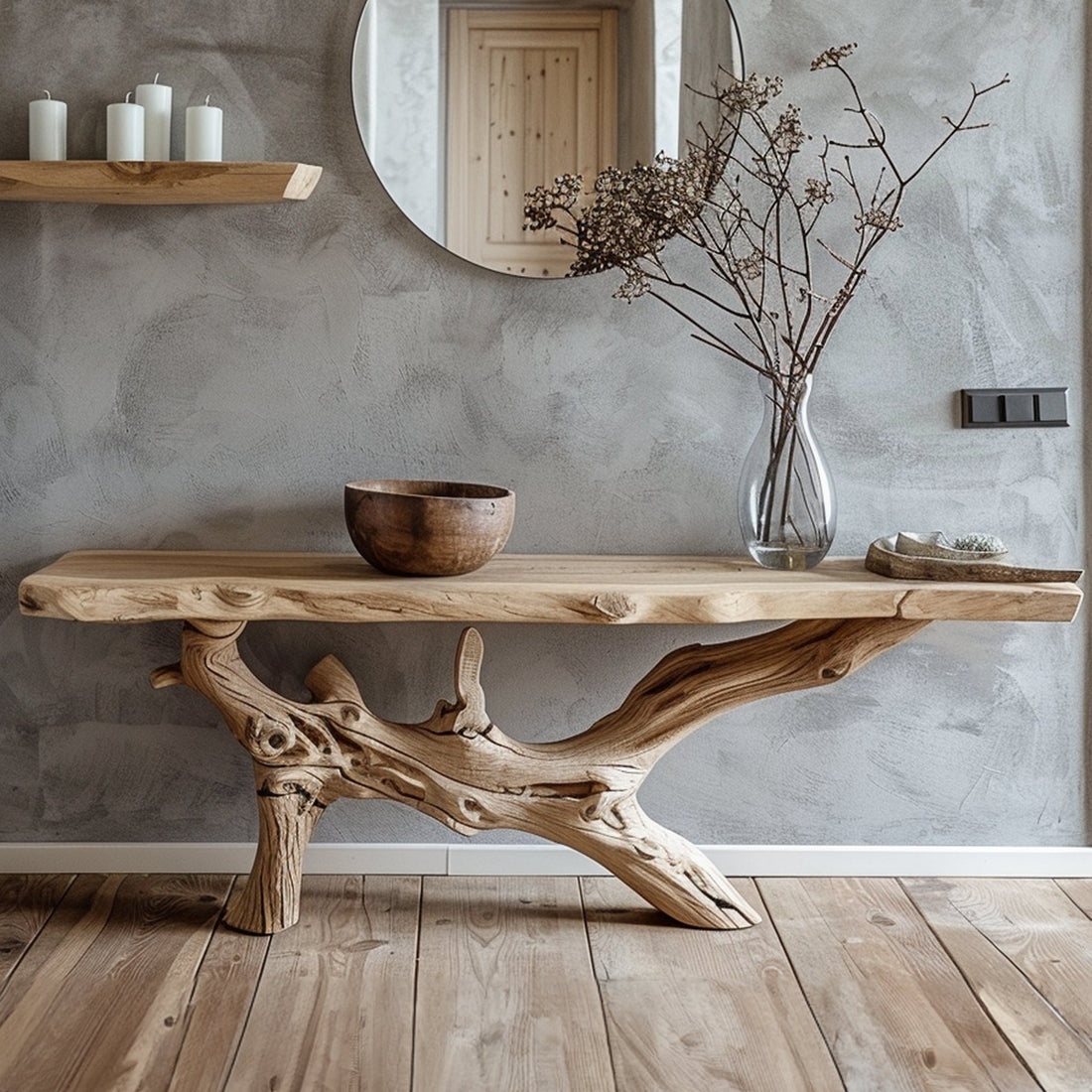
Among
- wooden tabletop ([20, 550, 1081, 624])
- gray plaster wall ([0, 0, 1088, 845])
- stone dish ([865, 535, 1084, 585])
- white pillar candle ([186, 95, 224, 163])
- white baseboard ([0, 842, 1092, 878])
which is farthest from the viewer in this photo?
white baseboard ([0, 842, 1092, 878])

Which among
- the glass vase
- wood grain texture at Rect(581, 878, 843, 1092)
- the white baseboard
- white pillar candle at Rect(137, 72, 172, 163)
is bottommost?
wood grain texture at Rect(581, 878, 843, 1092)

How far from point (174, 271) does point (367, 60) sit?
0.53 meters

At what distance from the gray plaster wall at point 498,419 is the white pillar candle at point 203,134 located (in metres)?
0.10

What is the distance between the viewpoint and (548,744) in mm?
2305

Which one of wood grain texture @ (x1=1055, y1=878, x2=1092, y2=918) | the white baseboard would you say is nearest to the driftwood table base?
the white baseboard

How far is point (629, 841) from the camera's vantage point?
2236 millimetres

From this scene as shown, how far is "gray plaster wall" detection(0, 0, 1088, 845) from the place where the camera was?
2.33 m

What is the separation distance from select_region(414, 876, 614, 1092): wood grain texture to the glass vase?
2.58 ft

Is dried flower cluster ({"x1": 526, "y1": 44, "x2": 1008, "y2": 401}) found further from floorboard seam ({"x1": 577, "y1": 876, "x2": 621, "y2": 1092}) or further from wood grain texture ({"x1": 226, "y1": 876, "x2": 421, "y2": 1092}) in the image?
wood grain texture ({"x1": 226, "y1": 876, "x2": 421, "y2": 1092})

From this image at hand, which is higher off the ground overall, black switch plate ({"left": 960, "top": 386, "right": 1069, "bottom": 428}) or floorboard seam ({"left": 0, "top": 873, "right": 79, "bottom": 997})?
black switch plate ({"left": 960, "top": 386, "right": 1069, "bottom": 428})

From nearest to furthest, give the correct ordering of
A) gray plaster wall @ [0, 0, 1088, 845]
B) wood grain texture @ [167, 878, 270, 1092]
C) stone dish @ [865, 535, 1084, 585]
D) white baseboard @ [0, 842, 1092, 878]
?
wood grain texture @ [167, 878, 270, 1092], stone dish @ [865, 535, 1084, 585], gray plaster wall @ [0, 0, 1088, 845], white baseboard @ [0, 842, 1092, 878]

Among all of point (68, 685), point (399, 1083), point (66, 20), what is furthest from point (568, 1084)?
point (66, 20)

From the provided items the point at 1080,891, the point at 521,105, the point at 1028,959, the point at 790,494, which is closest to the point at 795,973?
the point at 1028,959

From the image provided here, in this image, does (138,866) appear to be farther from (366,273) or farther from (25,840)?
(366,273)
